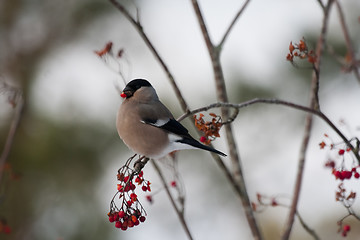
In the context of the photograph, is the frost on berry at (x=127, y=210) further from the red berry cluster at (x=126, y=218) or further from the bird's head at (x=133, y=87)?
the bird's head at (x=133, y=87)

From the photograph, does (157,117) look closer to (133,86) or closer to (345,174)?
(133,86)

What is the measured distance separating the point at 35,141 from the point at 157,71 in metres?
1.98

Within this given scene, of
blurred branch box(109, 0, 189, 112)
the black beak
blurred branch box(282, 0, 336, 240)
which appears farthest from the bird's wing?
blurred branch box(282, 0, 336, 240)

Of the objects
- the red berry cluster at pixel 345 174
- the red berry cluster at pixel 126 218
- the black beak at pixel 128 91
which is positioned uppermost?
the black beak at pixel 128 91

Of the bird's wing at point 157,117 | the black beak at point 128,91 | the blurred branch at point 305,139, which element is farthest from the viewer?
the black beak at point 128,91

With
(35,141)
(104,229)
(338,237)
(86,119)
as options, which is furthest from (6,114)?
(338,237)

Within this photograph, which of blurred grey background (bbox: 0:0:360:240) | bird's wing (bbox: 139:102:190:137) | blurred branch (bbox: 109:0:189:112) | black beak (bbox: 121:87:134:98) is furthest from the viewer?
blurred grey background (bbox: 0:0:360:240)

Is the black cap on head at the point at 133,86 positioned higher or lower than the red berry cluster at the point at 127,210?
higher

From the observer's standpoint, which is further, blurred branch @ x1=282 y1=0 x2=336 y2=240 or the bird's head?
the bird's head

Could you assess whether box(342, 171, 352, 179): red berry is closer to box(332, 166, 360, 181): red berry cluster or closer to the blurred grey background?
box(332, 166, 360, 181): red berry cluster

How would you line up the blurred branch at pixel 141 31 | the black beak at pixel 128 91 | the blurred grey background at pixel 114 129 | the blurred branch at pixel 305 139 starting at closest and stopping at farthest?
the blurred branch at pixel 141 31 < the blurred branch at pixel 305 139 < the black beak at pixel 128 91 < the blurred grey background at pixel 114 129

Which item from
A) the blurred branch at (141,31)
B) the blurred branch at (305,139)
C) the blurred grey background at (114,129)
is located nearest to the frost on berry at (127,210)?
the blurred branch at (141,31)

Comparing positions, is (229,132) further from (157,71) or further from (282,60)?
(282,60)

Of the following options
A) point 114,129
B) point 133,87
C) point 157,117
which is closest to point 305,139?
point 157,117
